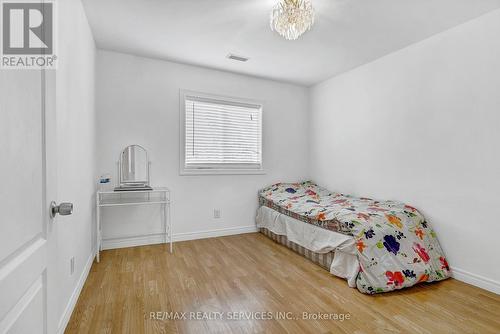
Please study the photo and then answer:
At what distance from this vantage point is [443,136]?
2584 millimetres

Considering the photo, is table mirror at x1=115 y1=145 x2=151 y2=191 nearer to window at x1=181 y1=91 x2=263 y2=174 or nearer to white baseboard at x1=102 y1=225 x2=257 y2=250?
window at x1=181 y1=91 x2=263 y2=174

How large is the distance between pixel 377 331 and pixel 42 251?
1903 millimetres

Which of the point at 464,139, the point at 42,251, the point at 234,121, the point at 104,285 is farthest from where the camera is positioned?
the point at 234,121

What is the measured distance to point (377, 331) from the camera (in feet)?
5.47

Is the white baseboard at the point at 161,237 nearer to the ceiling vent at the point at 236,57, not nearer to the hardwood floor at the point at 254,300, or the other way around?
the hardwood floor at the point at 254,300

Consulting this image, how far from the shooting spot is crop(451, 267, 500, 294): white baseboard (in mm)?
2186

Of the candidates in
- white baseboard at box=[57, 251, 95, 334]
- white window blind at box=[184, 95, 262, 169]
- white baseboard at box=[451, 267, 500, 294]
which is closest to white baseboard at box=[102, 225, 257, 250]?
white baseboard at box=[57, 251, 95, 334]

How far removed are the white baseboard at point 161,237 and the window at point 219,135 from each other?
0.87m

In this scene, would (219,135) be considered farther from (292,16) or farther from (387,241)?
(387,241)

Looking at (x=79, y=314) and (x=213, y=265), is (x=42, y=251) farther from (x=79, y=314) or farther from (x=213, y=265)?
(x=213, y=265)

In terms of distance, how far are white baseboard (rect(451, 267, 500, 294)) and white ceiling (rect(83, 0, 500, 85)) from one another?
2.37 metres

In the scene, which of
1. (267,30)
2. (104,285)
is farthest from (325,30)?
(104,285)

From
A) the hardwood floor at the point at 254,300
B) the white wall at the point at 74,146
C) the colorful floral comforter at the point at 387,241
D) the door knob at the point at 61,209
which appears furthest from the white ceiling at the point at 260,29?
the hardwood floor at the point at 254,300

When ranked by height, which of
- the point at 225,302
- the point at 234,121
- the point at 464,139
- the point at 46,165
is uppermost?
the point at 234,121
